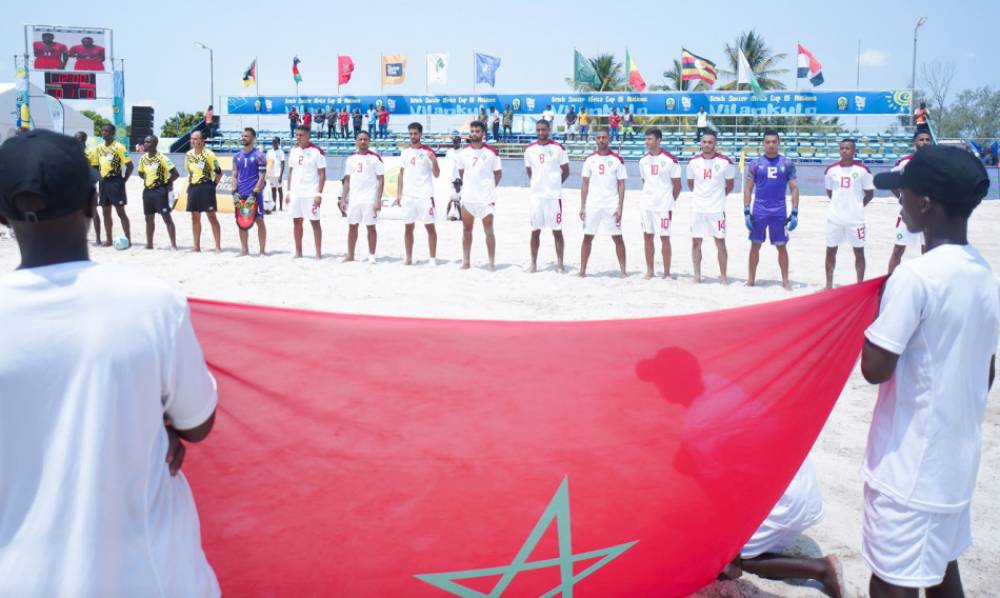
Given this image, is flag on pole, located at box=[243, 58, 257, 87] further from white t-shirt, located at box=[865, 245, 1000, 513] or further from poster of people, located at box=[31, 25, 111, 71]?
white t-shirt, located at box=[865, 245, 1000, 513]

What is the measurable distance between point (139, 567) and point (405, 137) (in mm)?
37118

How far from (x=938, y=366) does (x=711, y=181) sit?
919 cm

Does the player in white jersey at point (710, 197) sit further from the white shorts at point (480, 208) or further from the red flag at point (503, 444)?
the red flag at point (503, 444)

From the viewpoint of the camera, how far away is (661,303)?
9.98 meters

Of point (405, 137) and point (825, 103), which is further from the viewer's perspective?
point (405, 137)

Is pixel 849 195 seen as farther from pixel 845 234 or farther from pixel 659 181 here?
pixel 659 181

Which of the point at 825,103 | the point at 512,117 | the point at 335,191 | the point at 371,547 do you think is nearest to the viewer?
the point at 371,547

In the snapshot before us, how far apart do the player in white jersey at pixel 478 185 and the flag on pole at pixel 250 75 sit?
3492cm

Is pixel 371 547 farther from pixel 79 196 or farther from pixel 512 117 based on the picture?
pixel 512 117

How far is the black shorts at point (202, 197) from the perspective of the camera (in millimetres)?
13422

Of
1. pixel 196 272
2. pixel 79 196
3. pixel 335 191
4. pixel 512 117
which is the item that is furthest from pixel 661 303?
pixel 512 117

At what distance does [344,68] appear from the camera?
44.7 m

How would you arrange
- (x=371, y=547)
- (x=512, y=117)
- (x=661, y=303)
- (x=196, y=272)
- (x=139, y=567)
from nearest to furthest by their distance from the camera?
(x=139, y=567), (x=371, y=547), (x=661, y=303), (x=196, y=272), (x=512, y=117)

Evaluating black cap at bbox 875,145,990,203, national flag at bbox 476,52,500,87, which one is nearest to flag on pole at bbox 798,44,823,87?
national flag at bbox 476,52,500,87
